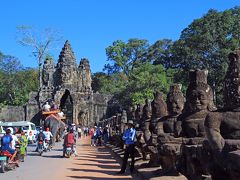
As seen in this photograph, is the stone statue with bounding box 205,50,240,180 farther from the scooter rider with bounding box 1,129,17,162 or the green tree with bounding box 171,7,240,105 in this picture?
the green tree with bounding box 171,7,240,105

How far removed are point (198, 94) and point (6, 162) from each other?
7477 millimetres

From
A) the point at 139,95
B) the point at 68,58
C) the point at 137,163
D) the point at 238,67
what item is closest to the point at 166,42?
the point at 68,58

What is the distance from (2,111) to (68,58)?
1161cm

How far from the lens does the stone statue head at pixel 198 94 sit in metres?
8.94

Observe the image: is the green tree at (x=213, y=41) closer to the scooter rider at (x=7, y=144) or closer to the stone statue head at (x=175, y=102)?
the scooter rider at (x=7, y=144)

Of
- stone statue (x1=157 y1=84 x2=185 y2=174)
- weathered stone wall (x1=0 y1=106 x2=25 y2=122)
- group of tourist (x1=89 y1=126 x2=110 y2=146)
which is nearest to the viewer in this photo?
stone statue (x1=157 y1=84 x2=185 y2=174)

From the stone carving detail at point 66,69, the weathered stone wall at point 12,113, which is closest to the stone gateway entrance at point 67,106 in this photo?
the stone carving detail at point 66,69

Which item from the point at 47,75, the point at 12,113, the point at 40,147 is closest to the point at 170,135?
the point at 40,147

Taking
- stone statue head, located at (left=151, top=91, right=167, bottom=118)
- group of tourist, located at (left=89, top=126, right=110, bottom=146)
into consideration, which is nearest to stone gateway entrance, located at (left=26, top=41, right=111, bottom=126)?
group of tourist, located at (left=89, top=126, right=110, bottom=146)

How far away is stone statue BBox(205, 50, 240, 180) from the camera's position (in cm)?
522

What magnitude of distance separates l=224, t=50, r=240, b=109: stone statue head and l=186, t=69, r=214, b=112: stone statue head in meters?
1.56

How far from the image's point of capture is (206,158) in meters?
6.49

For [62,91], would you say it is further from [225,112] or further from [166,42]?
[225,112]

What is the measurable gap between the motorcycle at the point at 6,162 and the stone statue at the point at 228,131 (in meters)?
8.44
